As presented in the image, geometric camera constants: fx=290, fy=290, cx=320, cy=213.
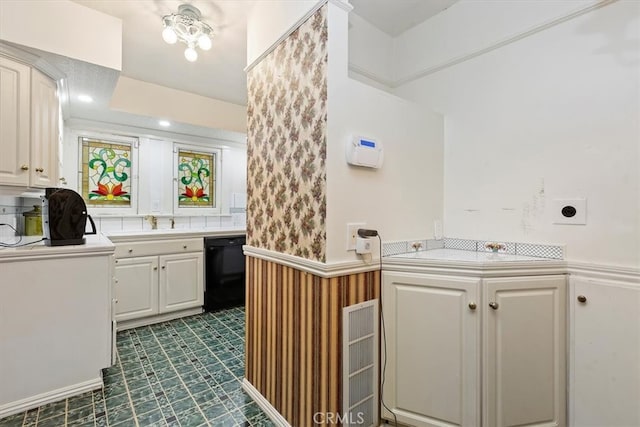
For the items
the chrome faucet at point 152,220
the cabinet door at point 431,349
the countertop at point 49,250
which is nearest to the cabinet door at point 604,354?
the cabinet door at point 431,349

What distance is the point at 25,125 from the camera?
1805 millimetres

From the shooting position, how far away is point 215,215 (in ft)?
Answer: 13.0

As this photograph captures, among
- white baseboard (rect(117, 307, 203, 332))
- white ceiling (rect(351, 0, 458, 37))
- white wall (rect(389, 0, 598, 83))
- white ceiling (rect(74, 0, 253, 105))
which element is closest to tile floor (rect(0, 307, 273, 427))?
white baseboard (rect(117, 307, 203, 332))

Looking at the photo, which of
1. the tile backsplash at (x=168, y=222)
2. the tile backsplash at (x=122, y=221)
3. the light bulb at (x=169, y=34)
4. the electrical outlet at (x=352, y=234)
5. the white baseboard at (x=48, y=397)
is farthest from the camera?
the tile backsplash at (x=168, y=222)

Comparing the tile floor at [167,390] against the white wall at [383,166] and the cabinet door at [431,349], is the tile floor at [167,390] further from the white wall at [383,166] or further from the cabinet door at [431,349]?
the white wall at [383,166]

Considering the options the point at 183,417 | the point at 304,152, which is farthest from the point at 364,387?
the point at 304,152

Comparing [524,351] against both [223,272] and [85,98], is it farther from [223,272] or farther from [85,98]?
[85,98]

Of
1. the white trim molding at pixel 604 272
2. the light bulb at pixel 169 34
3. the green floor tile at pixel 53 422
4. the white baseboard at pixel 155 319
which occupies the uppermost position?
the light bulb at pixel 169 34

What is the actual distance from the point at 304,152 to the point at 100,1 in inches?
66.5

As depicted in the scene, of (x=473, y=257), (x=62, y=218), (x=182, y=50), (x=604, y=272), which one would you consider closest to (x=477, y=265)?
(x=473, y=257)

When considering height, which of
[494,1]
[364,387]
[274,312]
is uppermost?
[494,1]

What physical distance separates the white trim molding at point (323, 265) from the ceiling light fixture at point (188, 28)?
1.48 m

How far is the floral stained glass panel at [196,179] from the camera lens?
3668mm

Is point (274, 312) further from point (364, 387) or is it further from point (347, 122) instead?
point (347, 122)
